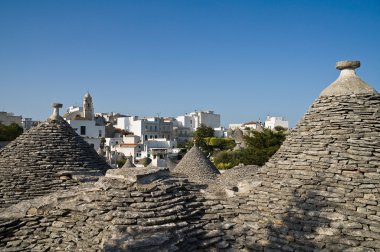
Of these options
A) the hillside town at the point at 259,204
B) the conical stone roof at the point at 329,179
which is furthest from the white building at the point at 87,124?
the conical stone roof at the point at 329,179

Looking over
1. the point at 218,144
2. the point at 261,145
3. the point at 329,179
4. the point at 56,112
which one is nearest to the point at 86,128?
the point at 218,144

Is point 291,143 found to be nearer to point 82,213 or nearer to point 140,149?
point 82,213

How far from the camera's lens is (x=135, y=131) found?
2475 inches

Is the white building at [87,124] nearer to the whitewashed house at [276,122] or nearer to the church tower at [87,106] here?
the church tower at [87,106]

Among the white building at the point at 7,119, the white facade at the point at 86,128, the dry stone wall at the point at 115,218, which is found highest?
the white building at the point at 7,119

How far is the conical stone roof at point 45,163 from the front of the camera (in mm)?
7012

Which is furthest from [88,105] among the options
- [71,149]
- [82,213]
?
[82,213]

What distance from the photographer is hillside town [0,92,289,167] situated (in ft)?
134

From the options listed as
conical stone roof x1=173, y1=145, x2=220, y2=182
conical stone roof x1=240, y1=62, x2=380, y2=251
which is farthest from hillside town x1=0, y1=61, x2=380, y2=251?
conical stone roof x1=173, y1=145, x2=220, y2=182

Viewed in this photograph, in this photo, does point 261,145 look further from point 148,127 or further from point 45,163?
point 148,127

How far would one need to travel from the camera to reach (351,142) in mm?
5266

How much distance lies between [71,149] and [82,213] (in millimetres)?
3297

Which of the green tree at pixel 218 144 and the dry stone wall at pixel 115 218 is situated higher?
the green tree at pixel 218 144

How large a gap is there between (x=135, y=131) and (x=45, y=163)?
55808mm
